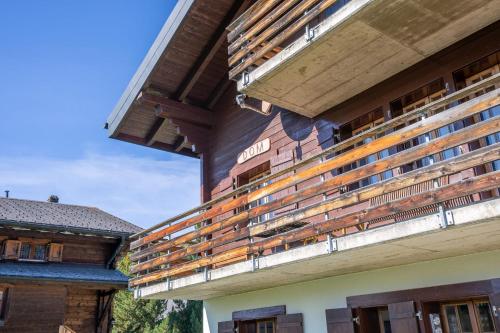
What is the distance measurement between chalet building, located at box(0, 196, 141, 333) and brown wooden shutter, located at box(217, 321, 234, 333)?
6277 mm

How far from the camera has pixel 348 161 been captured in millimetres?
6742

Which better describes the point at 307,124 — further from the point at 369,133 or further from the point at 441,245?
the point at 441,245

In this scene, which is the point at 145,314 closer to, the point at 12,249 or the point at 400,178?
the point at 12,249

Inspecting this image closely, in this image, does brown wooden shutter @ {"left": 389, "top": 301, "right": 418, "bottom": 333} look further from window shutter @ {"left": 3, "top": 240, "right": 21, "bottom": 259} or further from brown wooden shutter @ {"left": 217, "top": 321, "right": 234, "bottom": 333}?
window shutter @ {"left": 3, "top": 240, "right": 21, "bottom": 259}

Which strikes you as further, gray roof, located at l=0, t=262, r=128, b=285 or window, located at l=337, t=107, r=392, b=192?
gray roof, located at l=0, t=262, r=128, b=285

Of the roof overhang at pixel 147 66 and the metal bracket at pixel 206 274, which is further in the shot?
the roof overhang at pixel 147 66

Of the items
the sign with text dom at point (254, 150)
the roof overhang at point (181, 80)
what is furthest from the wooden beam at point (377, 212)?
the roof overhang at point (181, 80)

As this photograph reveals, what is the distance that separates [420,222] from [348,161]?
4.58ft

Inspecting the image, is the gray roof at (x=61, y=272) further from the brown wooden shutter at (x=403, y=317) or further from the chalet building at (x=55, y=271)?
the brown wooden shutter at (x=403, y=317)

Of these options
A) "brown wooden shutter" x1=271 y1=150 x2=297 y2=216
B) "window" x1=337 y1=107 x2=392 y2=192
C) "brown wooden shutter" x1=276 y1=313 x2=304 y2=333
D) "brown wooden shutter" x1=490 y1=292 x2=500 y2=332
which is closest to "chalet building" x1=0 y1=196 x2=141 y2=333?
"brown wooden shutter" x1=276 y1=313 x2=304 y2=333

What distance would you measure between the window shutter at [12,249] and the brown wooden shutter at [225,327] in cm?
943

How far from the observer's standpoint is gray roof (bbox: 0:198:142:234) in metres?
17.7

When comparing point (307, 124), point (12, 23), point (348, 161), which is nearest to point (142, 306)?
point (12, 23)

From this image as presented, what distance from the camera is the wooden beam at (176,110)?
11.7 m
